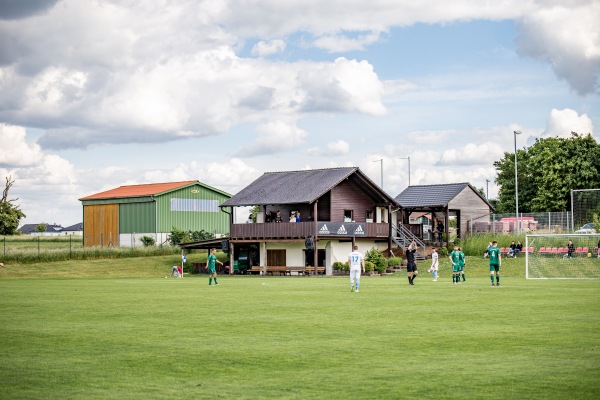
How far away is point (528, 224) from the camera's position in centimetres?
6875

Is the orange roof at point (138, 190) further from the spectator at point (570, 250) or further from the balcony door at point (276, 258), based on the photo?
the spectator at point (570, 250)

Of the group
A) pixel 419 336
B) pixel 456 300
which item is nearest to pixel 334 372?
pixel 419 336

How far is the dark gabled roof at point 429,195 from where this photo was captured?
71062 millimetres

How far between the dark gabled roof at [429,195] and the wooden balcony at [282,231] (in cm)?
614

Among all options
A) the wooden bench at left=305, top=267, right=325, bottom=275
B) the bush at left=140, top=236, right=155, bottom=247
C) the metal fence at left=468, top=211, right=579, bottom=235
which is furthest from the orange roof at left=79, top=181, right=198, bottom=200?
the metal fence at left=468, top=211, right=579, bottom=235

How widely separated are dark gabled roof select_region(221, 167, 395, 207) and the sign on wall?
2.21 m

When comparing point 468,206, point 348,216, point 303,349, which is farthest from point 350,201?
point 303,349

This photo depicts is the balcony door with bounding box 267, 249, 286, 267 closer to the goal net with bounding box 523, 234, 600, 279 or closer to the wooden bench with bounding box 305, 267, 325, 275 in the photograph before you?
the wooden bench with bounding box 305, 267, 325, 275

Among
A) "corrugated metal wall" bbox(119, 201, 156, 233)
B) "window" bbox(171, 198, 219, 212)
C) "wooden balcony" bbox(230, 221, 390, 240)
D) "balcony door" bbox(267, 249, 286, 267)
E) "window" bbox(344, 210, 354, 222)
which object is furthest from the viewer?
"window" bbox(171, 198, 219, 212)

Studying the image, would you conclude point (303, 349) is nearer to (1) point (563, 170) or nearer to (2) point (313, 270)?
(2) point (313, 270)

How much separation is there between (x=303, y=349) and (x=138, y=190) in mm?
78554

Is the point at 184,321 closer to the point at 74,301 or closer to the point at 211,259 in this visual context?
the point at 74,301

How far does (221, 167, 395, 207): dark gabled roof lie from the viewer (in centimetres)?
6462

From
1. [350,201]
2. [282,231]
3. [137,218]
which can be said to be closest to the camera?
[282,231]
